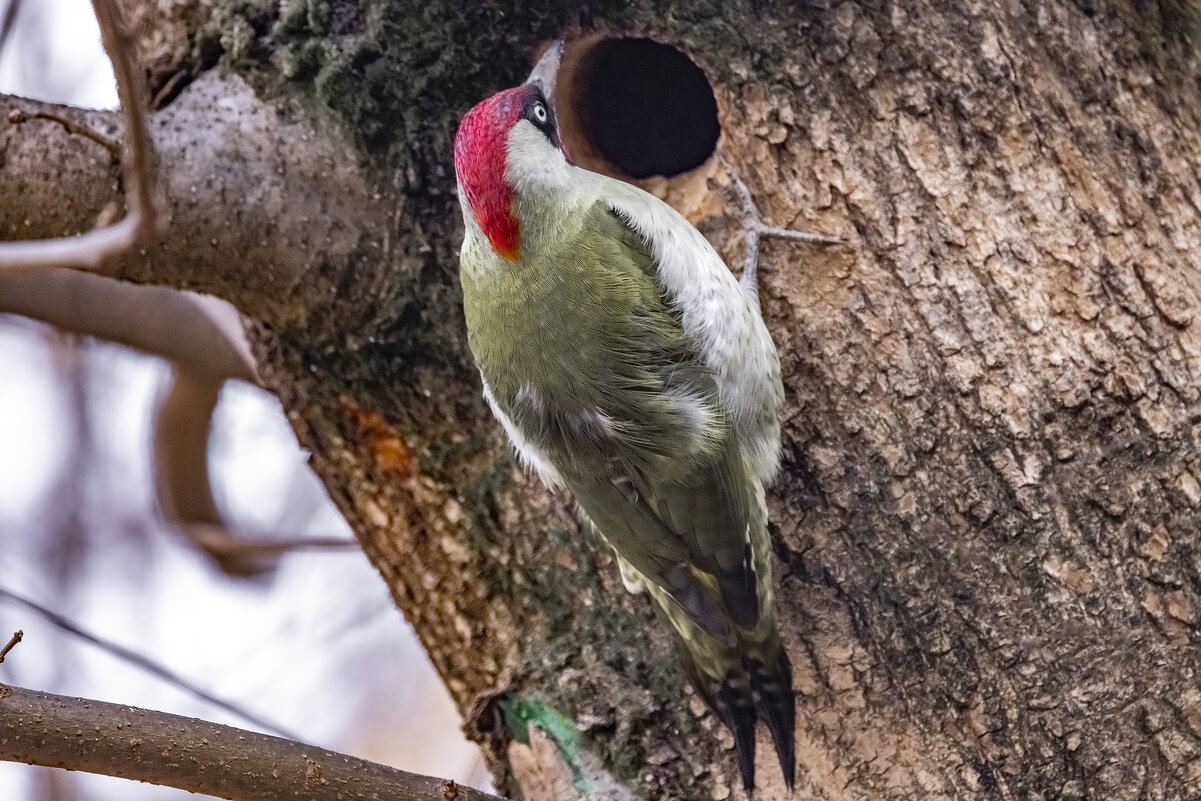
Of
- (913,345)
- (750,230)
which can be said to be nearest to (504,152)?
(750,230)

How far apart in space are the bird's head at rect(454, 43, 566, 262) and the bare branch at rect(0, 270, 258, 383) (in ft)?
3.35

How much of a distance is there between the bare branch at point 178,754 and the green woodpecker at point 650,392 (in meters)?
0.77

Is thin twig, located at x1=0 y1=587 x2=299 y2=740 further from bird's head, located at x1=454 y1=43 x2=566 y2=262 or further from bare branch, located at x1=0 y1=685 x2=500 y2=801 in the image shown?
bird's head, located at x1=454 y1=43 x2=566 y2=262

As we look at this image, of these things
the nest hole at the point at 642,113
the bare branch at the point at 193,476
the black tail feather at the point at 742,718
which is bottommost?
the bare branch at the point at 193,476

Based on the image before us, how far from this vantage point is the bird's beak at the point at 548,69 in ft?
7.50

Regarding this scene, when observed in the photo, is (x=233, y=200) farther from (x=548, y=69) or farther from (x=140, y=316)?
(x=140, y=316)

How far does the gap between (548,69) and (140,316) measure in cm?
143

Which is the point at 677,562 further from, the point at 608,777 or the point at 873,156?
the point at 873,156

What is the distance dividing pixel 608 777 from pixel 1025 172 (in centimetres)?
143

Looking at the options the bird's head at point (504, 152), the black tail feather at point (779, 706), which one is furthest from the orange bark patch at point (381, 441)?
the black tail feather at point (779, 706)

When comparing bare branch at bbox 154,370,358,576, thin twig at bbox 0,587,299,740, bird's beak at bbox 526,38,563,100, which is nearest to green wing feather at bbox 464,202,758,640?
bird's beak at bbox 526,38,563,100

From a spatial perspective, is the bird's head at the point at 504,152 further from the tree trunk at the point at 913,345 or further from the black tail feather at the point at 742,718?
the black tail feather at the point at 742,718

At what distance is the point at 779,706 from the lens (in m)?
2.13

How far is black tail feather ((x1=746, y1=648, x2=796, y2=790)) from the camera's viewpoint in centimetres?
211
